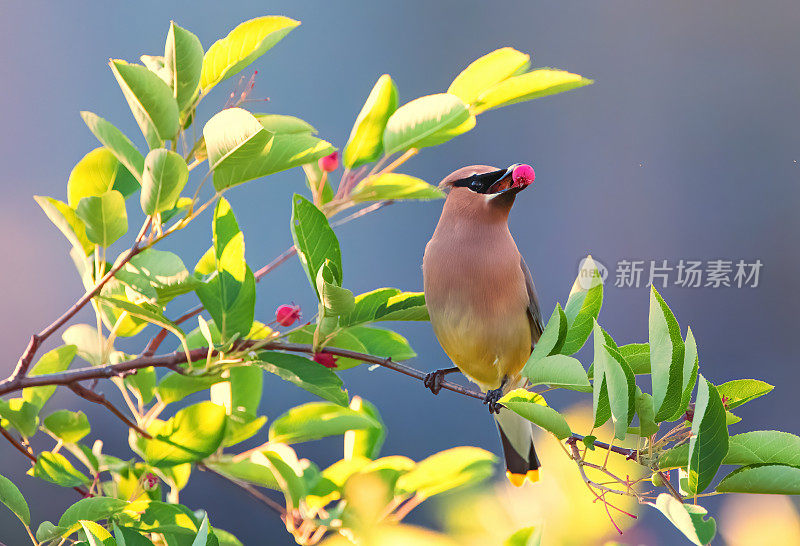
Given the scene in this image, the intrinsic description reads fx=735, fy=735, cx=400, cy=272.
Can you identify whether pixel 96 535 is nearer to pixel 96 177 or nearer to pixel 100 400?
pixel 100 400

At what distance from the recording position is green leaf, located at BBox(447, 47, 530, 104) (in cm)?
66

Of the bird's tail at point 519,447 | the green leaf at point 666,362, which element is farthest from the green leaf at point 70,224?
the bird's tail at point 519,447

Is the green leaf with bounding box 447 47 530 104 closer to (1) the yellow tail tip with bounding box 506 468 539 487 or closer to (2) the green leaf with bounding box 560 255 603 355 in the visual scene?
(2) the green leaf with bounding box 560 255 603 355

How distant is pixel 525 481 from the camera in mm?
1147

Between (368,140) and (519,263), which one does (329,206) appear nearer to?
(368,140)

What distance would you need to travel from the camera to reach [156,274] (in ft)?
1.94

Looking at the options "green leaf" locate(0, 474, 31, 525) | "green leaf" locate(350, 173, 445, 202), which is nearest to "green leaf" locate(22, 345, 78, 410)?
"green leaf" locate(0, 474, 31, 525)

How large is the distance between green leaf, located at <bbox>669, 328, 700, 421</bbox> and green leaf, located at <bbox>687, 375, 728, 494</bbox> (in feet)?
0.07

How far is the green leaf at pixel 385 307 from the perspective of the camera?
636 mm

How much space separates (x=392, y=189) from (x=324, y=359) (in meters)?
0.16

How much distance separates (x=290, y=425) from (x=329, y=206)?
21 centimetres

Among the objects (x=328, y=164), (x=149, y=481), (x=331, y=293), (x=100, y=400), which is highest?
(x=328, y=164)

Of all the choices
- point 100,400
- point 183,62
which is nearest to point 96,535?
point 100,400

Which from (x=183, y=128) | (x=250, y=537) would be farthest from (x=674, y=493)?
(x=250, y=537)
